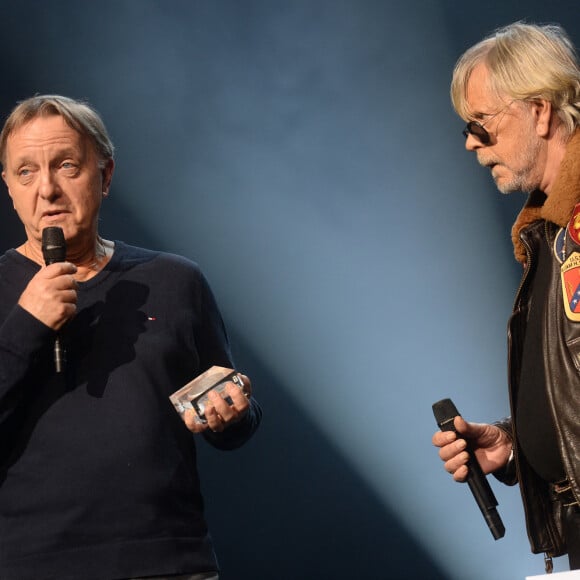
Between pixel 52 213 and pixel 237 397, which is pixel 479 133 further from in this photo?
pixel 52 213

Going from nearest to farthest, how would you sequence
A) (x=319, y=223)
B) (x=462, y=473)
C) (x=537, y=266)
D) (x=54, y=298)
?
(x=54, y=298) → (x=462, y=473) → (x=537, y=266) → (x=319, y=223)

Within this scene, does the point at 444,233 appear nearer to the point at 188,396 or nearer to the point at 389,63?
the point at 389,63

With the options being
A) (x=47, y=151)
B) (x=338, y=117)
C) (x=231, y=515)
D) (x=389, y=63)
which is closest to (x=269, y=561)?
(x=231, y=515)

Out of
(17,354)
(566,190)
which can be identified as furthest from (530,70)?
(17,354)

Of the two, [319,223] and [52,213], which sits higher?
[52,213]

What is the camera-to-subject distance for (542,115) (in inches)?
88.7

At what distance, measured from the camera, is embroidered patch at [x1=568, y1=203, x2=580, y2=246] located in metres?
2.07

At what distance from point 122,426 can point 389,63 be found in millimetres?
2623

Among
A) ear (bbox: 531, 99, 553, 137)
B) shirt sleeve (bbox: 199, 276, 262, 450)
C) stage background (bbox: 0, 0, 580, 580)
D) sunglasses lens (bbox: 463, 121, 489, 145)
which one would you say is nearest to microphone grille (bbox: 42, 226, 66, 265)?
shirt sleeve (bbox: 199, 276, 262, 450)

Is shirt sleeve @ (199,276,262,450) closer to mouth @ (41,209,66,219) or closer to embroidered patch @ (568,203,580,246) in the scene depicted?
mouth @ (41,209,66,219)

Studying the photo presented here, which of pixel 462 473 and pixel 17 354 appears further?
pixel 462 473

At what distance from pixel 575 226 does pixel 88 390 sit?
3.72 ft

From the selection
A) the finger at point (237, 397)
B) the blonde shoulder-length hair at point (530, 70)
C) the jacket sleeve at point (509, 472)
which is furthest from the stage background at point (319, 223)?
the finger at point (237, 397)

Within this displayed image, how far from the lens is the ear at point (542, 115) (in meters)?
2.25
